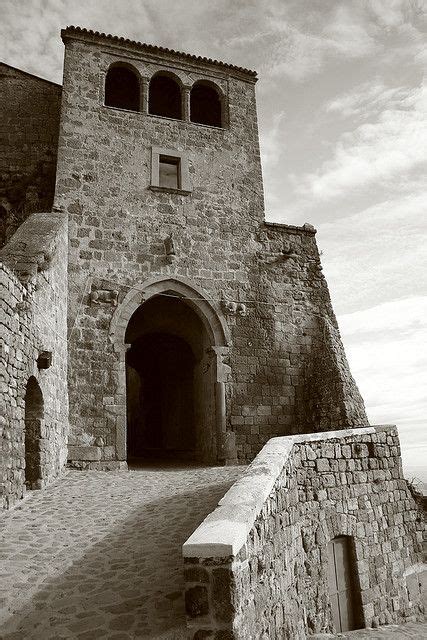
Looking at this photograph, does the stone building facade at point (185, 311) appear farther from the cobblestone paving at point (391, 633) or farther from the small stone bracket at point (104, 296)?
the cobblestone paving at point (391, 633)

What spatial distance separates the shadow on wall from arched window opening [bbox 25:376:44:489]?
2.11 m

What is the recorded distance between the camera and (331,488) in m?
6.74

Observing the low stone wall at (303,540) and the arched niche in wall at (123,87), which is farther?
the arched niche in wall at (123,87)

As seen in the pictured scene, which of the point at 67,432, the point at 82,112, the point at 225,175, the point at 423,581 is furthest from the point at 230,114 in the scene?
the point at 423,581

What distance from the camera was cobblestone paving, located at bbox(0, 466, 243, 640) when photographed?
3395 mm

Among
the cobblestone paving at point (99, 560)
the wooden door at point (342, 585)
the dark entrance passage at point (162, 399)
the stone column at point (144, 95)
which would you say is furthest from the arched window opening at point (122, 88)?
the wooden door at point (342, 585)

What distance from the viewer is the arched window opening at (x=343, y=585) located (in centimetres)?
641

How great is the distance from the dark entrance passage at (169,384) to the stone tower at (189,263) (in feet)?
0.33

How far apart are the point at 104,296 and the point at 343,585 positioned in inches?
246

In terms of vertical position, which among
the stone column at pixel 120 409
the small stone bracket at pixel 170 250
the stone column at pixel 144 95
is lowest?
the stone column at pixel 120 409

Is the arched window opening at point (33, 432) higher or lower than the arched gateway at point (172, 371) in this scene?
lower

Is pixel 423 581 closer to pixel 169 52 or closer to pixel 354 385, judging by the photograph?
pixel 354 385

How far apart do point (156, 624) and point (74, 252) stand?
7514mm

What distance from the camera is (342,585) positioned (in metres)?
6.59
